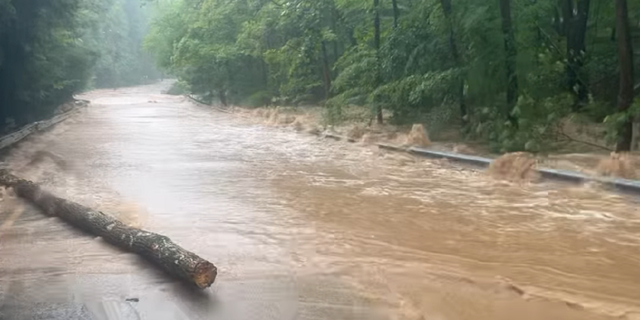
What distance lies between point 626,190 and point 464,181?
3075 mm

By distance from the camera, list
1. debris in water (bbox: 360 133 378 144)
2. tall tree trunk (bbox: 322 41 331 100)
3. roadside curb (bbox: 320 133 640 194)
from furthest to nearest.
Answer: tall tree trunk (bbox: 322 41 331 100) < debris in water (bbox: 360 133 378 144) < roadside curb (bbox: 320 133 640 194)

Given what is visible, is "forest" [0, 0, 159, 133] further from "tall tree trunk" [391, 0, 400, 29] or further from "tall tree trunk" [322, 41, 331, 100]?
"tall tree trunk" [391, 0, 400, 29]

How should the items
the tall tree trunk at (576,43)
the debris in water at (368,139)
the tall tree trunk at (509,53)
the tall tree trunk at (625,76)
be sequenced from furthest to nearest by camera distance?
1. the debris in water at (368,139)
2. the tall tree trunk at (576,43)
3. the tall tree trunk at (509,53)
4. the tall tree trunk at (625,76)

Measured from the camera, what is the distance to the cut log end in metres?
7.00

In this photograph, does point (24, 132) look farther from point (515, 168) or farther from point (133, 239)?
point (133, 239)

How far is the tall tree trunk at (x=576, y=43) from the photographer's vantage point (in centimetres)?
1814

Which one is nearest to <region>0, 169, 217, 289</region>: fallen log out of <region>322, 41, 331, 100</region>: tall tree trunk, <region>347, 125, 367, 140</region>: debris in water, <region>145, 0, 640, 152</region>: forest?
<region>145, 0, 640, 152</region>: forest

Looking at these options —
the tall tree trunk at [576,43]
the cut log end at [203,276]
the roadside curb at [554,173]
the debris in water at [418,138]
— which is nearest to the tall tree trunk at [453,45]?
the debris in water at [418,138]

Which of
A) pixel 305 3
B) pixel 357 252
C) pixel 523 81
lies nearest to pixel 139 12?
pixel 305 3

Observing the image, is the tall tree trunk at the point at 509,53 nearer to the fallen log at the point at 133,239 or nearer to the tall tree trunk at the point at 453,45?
the tall tree trunk at the point at 453,45

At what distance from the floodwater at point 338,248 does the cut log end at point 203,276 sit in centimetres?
10

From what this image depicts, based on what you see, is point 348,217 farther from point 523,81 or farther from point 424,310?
point 523,81

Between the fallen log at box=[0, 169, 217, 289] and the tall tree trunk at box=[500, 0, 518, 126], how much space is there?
10928 millimetres

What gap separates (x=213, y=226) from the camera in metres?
10.0
